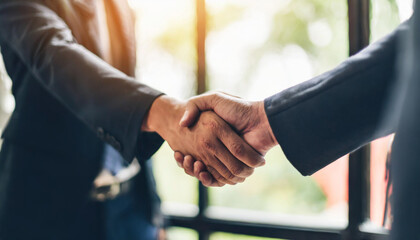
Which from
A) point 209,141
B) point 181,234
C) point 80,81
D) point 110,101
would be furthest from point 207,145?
point 181,234

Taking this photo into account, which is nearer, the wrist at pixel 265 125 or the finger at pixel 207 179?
the wrist at pixel 265 125

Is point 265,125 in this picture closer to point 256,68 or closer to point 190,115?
point 190,115

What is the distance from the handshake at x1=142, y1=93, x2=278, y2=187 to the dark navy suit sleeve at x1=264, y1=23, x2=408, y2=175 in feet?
0.42

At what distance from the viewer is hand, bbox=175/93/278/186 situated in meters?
0.90

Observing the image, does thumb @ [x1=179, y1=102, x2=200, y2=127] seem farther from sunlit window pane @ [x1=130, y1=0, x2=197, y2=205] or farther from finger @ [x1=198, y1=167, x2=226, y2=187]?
sunlit window pane @ [x1=130, y1=0, x2=197, y2=205]

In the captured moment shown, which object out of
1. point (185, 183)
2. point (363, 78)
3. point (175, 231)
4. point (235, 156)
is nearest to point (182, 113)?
point (235, 156)

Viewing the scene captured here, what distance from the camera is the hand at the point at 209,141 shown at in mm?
931

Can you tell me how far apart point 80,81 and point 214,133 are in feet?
1.37

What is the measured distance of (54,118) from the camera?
1.01m

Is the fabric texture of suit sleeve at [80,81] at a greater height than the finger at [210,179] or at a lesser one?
greater

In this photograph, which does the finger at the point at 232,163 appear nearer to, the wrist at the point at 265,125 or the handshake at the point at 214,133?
the handshake at the point at 214,133

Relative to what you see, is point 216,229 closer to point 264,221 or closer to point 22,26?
point 264,221

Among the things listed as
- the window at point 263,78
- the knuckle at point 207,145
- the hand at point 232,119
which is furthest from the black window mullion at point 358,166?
the knuckle at point 207,145

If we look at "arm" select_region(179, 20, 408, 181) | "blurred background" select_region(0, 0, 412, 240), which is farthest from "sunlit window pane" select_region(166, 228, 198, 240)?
"arm" select_region(179, 20, 408, 181)
